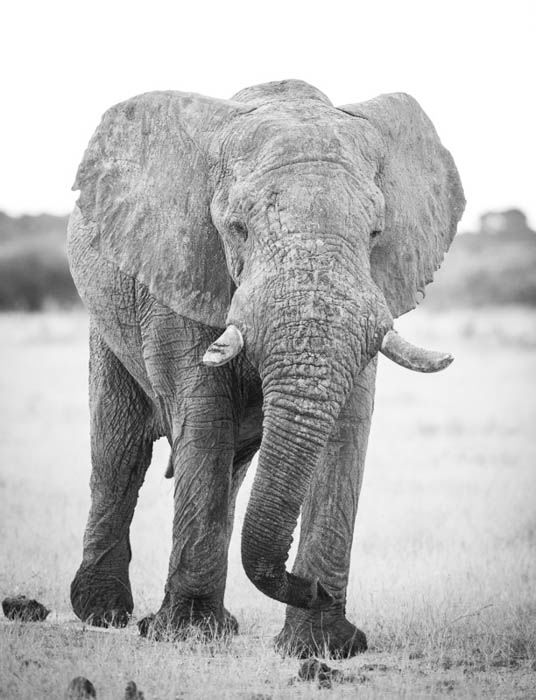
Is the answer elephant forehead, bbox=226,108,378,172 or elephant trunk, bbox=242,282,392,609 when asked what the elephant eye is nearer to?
elephant forehead, bbox=226,108,378,172

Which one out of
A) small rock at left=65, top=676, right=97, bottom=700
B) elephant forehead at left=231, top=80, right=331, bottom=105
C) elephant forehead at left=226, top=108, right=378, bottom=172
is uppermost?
elephant forehead at left=231, top=80, right=331, bottom=105

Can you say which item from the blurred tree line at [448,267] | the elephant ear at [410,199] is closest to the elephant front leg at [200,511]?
the elephant ear at [410,199]

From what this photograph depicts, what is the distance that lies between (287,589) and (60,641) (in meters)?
1.38

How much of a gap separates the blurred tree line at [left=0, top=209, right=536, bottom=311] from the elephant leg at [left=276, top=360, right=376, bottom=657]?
1628 inches

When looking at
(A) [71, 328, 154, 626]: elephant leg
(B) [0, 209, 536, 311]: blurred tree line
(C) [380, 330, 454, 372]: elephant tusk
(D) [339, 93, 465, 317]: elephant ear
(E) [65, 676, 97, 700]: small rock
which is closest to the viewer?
(E) [65, 676, 97, 700]: small rock

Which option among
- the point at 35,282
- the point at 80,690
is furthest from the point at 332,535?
the point at 35,282

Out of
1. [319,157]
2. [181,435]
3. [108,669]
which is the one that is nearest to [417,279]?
[319,157]

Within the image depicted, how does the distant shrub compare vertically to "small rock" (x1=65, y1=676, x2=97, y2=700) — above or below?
below

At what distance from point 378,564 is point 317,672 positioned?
398cm

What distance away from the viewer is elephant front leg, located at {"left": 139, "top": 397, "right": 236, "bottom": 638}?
7.06 m

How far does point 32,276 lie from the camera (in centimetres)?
5731

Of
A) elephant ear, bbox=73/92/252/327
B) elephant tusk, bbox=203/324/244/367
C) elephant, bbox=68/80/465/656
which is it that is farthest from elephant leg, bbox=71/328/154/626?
elephant tusk, bbox=203/324/244/367

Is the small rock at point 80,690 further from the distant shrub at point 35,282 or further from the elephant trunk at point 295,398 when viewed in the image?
the distant shrub at point 35,282

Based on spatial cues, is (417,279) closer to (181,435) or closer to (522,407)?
(181,435)
